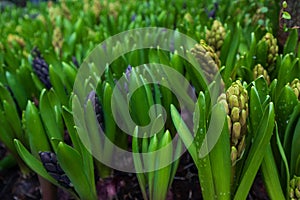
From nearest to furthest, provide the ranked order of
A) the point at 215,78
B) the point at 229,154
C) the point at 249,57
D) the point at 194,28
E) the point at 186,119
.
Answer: the point at 229,154
the point at 215,78
the point at 186,119
the point at 249,57
the point at 194,28

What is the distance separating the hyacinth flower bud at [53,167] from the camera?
4.24ft

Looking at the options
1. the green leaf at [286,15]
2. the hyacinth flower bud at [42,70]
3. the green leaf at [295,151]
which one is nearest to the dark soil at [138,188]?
the green leaf at [295,151]

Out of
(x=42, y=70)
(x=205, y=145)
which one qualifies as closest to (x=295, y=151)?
(x=205, y=145)

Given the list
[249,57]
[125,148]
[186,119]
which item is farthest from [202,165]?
[249,57]

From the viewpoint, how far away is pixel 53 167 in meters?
1.30

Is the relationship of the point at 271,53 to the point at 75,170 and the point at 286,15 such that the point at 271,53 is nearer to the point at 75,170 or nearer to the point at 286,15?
the point at 286,15

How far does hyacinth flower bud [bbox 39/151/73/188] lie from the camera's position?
1.29 metres

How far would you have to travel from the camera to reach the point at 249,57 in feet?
5.17

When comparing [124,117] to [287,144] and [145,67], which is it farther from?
[287,144]

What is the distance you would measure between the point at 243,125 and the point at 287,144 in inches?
7.0

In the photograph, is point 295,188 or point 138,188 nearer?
point 295,188

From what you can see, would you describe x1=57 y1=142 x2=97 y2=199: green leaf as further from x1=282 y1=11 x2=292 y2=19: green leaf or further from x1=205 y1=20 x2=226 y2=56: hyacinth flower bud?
x1=282 y1=11 x2=292 y2=19: green leaf

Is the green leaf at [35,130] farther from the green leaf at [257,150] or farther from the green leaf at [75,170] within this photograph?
the green leaf at [257,150]

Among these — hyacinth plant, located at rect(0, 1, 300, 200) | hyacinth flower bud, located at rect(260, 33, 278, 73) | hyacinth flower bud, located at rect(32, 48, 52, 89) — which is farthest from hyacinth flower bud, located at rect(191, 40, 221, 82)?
hyacinth flower bud, located at rect(32, 48, 52, 89)
